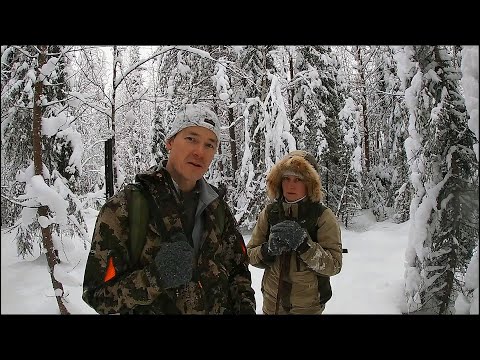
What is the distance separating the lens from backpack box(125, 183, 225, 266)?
158 centimetres

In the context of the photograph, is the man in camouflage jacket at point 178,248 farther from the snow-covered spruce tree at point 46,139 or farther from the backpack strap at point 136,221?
the snow-covered spruce tree at point 46,139

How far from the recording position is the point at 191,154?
1.80m

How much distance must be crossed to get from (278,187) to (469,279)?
4.90ft

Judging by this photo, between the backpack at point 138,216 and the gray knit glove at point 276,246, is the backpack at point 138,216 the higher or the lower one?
the higher one

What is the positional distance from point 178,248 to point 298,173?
1406 mm

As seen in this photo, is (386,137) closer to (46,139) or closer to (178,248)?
(46,139)

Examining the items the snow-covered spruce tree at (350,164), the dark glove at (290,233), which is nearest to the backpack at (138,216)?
the dark glove at (290,233)

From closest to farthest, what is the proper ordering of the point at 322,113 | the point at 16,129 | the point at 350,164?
the point at 16,129 → the point at 322,113 → the point at 350,164

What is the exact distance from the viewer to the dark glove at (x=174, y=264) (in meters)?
1.51

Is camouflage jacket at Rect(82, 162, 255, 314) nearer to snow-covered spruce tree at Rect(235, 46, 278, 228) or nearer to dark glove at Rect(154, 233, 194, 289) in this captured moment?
dark glove at Rect(154, 233, 194, 289)

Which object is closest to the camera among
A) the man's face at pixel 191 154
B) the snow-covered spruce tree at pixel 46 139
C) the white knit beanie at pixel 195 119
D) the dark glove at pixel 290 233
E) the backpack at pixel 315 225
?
the man's face at pixel 191 154

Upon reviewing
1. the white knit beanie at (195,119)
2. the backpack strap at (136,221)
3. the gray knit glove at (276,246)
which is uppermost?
the white knit beanie at (195,119)

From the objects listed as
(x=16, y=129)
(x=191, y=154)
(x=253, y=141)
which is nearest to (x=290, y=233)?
(x=191, y=154)
